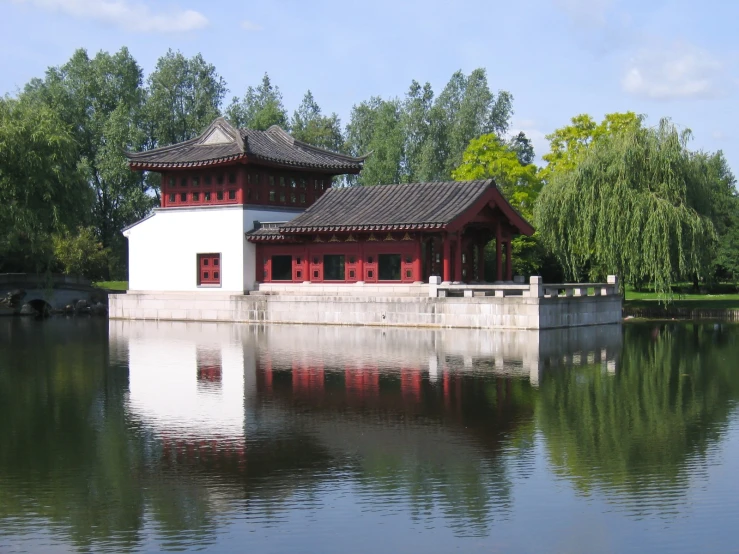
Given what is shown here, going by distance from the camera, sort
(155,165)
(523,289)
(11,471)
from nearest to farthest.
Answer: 1. (11,471)
2. (523,289)
3. (155,165)

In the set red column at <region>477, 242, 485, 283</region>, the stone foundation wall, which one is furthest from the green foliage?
red column at <region>477, 242, 485, 283</region>

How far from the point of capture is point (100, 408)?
15.4 m

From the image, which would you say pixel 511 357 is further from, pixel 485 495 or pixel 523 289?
pixel 485 495

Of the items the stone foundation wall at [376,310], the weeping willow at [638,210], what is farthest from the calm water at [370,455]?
the weeping willow at [638,210]

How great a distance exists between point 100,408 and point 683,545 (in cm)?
1015

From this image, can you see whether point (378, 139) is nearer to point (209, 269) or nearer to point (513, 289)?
point (209, 269)

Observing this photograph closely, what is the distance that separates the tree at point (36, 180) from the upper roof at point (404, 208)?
11.0 meters

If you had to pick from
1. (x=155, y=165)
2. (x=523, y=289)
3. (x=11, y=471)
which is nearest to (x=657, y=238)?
(x=523, y=289)

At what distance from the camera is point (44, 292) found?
150 ft

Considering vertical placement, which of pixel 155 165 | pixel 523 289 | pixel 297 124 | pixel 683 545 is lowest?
pixel 683 545

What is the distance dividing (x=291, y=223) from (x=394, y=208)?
426cm

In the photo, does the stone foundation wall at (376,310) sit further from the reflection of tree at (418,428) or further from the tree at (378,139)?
the tree at (378,139)

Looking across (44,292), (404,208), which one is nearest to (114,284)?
(44,292)

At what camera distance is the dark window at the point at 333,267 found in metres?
36.9
